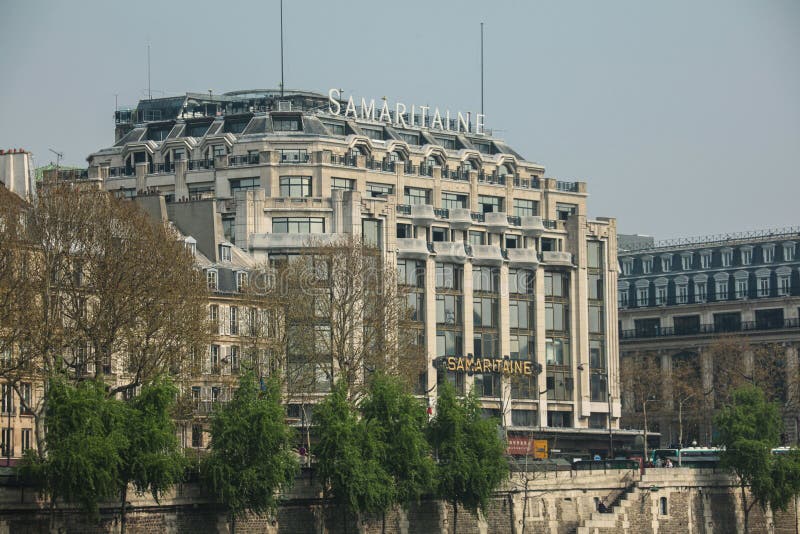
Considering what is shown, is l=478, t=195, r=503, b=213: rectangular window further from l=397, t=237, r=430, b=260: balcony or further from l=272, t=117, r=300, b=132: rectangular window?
l=272, t=117, r=300, b=132: rectangular window

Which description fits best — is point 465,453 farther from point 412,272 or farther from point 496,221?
point 496,221

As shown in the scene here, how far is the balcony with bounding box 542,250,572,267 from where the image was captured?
19375 cm

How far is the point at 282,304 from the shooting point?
15600 centimetres

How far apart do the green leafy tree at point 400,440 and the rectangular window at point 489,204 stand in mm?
63174

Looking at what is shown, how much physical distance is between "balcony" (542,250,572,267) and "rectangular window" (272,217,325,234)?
1002 inches

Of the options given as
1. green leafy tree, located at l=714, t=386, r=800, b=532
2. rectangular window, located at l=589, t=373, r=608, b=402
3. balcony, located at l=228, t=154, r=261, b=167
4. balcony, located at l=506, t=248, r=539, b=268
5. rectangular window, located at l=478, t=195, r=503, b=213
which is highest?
balcony, located at l=228, t=154, r=261, b=167

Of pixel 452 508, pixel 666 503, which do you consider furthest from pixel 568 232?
pixel 452 508

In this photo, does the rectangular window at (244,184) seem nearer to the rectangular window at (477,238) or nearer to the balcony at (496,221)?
the rectangular window at (477,238)

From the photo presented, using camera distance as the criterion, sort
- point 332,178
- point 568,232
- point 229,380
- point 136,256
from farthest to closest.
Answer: point 568,232, point 332,178, point 229,380, point 136,256

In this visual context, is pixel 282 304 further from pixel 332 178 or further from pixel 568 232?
pixel 568 232

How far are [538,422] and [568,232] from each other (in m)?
19.1

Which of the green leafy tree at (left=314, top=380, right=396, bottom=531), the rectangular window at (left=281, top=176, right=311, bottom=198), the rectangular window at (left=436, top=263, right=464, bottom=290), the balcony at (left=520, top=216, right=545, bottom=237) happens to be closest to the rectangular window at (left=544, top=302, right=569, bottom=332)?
the balcony at (left=520, top=216, right=545, bottom=237)

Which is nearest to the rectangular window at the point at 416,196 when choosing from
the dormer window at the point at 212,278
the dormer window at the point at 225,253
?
the dormer window at the point at 225,253

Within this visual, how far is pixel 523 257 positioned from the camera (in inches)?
7544
